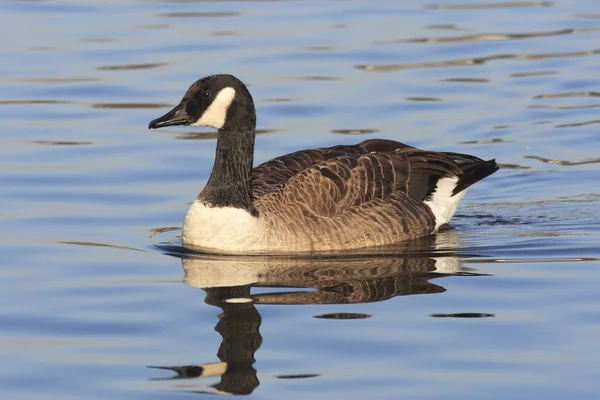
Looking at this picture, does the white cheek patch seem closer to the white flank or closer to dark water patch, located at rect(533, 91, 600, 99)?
the white flank

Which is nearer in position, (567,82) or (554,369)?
(554,369)

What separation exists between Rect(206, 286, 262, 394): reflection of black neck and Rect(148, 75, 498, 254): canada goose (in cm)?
158

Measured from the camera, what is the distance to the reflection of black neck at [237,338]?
9002 millimetres

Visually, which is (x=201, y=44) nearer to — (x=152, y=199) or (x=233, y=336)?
(x=152, y=199)

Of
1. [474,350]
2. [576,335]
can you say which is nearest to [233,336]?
[474,350]

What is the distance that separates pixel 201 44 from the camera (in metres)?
22.5

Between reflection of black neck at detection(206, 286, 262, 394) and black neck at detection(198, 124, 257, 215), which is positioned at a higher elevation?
black neck at detection(198, 124, 257, 215)

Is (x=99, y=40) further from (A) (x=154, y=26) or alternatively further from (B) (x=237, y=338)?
(B) (x=237, y=338)

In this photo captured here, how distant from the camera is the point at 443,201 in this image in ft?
47.2

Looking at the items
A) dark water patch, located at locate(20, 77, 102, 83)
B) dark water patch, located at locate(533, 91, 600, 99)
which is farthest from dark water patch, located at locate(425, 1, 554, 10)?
dark water patch, located at locate(20, 77, 102, 83)

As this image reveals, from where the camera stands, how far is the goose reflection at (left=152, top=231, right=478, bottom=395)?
30.7 feet

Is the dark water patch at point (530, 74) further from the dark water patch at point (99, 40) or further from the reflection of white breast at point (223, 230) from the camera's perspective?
the reflection of white breast at point (223, 230)

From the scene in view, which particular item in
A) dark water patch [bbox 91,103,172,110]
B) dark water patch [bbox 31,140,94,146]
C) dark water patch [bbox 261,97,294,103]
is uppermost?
dark water patch [bbox 261,97,294,103]

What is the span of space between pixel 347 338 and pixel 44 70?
1246 cm
